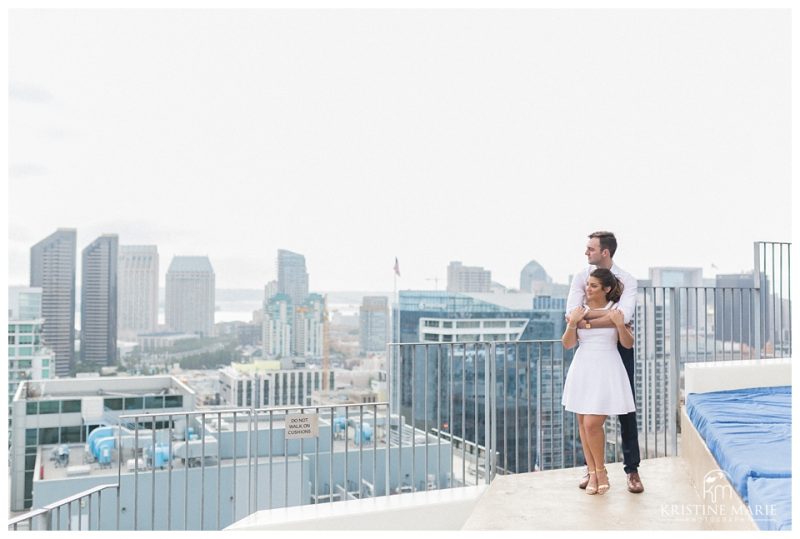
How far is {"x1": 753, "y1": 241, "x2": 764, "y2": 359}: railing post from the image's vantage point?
557cm

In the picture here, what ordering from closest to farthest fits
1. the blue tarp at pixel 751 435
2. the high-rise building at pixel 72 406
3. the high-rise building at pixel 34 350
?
the blue tarp at pixel 751 435 → the high-rise building at pixel 72 406 → the high-rise building at pixel 34 350

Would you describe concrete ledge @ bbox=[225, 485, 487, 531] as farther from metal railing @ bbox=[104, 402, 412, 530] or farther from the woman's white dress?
the woman's white dress

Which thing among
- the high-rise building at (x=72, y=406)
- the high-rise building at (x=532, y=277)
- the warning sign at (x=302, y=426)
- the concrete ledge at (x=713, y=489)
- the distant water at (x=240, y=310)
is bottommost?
the high-rise building at (x=72, y=406)

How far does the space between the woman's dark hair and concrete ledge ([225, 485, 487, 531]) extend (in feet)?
4.28

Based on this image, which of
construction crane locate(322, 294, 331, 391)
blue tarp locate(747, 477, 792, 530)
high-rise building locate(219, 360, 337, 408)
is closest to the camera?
blue tarp locate(747, 477, 792, 530)

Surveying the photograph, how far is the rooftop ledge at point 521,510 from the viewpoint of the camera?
10.1ft

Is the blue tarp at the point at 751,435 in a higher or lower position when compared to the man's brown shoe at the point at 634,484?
higher

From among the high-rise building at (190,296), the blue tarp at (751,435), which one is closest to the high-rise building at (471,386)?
the blue tarp at (751,435)

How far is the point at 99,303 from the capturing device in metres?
12.5

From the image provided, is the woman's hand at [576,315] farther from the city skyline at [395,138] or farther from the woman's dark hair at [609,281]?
the city skyline at [395,138]

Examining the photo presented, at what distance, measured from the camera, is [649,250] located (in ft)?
36.1

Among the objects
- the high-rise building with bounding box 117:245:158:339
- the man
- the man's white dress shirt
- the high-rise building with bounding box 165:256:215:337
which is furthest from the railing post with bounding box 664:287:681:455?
the high-rise building with bounding box 117:245:158:339

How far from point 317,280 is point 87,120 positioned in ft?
18.5

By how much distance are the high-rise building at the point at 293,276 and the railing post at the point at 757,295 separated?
9550mm
